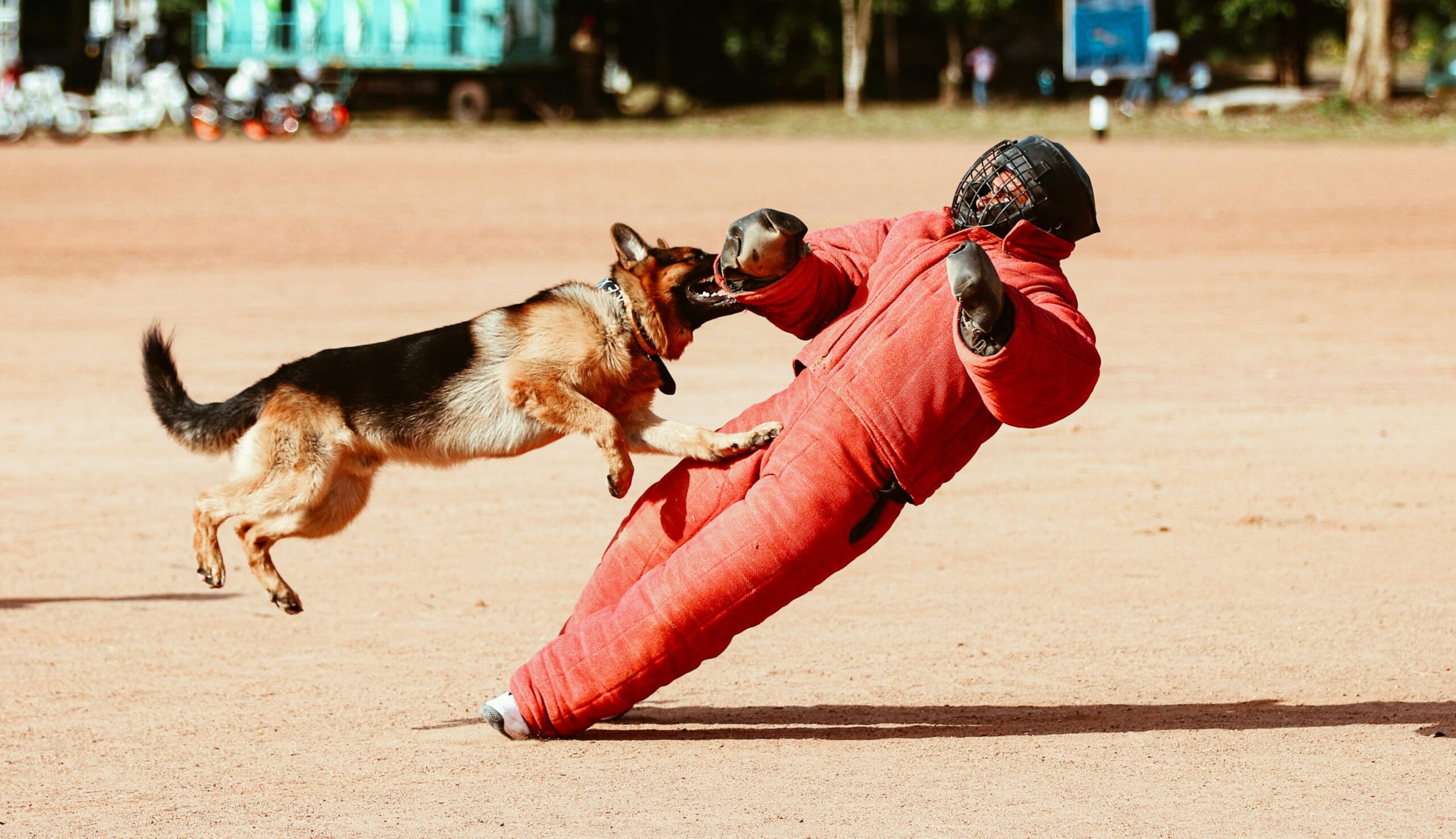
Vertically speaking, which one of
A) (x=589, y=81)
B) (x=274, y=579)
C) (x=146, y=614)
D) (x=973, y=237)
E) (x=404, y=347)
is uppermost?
(x=589, y=81)

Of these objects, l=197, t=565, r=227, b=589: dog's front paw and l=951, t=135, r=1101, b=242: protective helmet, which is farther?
l=197, t=565, r=227, b=589: dog's front paw

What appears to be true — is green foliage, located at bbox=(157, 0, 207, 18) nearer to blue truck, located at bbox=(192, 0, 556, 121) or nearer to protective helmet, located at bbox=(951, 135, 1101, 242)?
blue truck, located at bbox=(192, 0, 556, 121)

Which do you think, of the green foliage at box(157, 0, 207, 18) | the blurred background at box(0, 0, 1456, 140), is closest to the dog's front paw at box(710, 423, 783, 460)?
the blurred background at box(0, 0, 1456, 140)

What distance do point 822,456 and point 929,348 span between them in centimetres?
41

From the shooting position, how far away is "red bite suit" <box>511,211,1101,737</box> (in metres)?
4.30

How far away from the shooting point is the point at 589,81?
3781 centimetres

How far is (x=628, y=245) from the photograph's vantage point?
5.25 m

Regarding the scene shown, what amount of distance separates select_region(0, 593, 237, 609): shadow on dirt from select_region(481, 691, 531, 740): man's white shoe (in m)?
2.43

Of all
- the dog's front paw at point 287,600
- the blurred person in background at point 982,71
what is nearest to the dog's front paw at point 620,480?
the dog's front paw at point 287,600

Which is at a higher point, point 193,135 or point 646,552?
point 193,135

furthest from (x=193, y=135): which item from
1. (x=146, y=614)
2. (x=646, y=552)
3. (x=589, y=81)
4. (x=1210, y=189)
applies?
(x=646, y=552)

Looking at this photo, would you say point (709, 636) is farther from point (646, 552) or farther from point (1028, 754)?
point (1028, 754)

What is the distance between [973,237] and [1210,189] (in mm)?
17822

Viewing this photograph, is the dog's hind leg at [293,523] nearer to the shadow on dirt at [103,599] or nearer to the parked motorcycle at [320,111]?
the shadow on dirt at [103,599]
